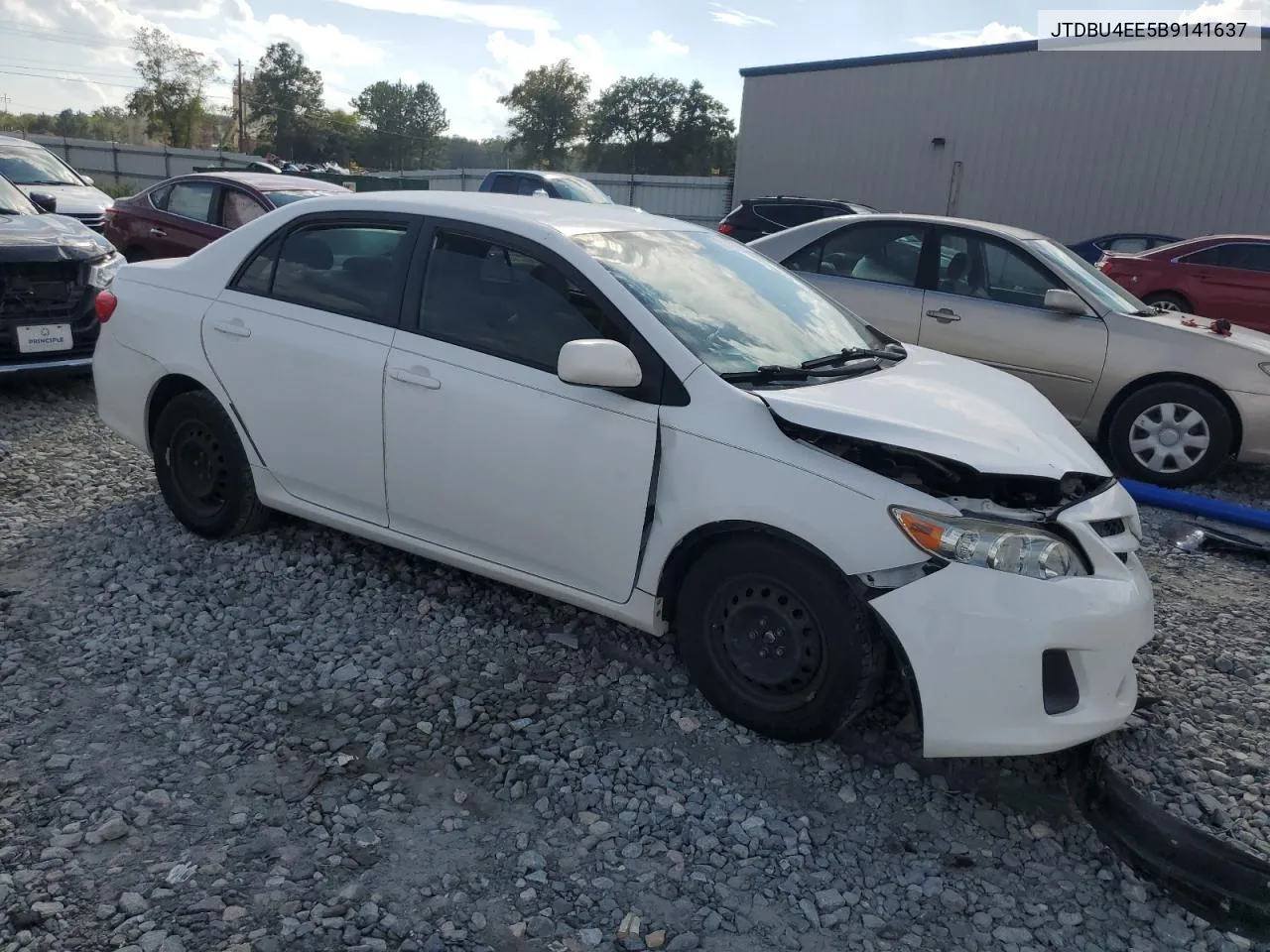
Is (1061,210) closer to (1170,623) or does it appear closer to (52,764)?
(1170,623)

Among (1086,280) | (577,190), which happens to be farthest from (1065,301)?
(577,190)

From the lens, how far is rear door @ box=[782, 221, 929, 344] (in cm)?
715

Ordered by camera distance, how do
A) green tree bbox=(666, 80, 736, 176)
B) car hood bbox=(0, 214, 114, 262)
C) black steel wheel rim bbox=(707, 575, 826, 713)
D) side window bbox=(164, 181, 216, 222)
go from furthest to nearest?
green tree bbox=(666, 80, 736, 176) < side window bbox=(164, 181, 216, 222) < car hood bbox=(0, 214, 114, 262) < black steel wheel rim bbox=(707, 575, 826, 713)

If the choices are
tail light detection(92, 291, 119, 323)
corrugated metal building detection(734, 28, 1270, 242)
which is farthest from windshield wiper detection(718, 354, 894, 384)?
corrugated metal building detection(734, 28, 1270, 242)

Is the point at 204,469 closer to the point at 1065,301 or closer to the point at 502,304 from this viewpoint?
the point at 502,304

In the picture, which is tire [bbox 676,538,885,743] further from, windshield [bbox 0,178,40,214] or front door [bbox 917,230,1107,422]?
windshield [bbox 0,178,40,214]

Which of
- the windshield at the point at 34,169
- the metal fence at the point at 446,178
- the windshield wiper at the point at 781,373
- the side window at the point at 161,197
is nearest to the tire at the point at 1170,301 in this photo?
the windshield wiper at the point at 781,373

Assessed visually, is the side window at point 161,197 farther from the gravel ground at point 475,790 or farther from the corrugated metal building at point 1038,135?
the corrugated metal building at point 1038,135

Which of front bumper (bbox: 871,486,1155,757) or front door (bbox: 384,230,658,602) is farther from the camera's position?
front door (bbox: 384,230,658,602)

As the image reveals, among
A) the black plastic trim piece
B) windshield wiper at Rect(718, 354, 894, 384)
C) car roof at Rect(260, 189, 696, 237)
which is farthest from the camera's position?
car roof at Rect(260, 189, 696, 237)

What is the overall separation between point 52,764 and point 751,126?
2660 cm

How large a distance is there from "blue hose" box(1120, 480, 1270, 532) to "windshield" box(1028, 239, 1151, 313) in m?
1.33

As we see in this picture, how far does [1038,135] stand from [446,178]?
19186 millimetres

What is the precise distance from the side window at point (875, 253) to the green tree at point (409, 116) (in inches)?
3567
